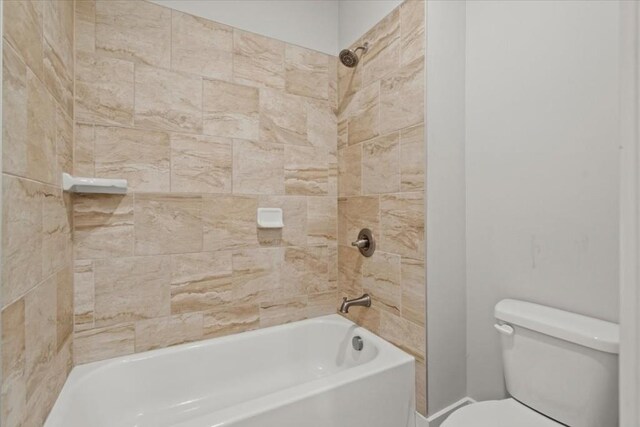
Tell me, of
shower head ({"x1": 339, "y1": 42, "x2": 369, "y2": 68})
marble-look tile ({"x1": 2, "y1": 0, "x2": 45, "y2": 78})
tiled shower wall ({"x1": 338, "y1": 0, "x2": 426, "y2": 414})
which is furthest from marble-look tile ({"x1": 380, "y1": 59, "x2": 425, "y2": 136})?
marble-look tile ({"x1": 2, "y1": 0, "x2": 45, "y2": 78})

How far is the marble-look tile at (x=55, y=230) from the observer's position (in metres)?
1.03

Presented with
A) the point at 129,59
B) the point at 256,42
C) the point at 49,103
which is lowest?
the point at 49,103

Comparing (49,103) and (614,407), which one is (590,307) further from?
(49,103)

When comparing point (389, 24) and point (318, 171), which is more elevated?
point (389, 24)

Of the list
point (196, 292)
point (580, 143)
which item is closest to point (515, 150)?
point (580, 143)

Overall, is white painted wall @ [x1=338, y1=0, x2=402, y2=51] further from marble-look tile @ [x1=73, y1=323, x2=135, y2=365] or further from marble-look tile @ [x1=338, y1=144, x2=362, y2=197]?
marble-look tile @ [x1=73, y1=323, x2=135, y2=365]

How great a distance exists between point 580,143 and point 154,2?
1971mm

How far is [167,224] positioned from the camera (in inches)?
61.0

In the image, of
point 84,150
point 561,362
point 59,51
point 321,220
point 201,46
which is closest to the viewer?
point 561,362

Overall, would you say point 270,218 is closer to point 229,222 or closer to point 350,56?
point 229,222

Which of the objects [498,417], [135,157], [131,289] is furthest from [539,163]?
[131,289]

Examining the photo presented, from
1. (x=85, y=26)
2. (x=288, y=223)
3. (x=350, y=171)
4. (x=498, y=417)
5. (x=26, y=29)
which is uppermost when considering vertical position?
(x=85, y=26)

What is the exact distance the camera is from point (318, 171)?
196 cm

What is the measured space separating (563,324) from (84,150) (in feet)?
6.65
